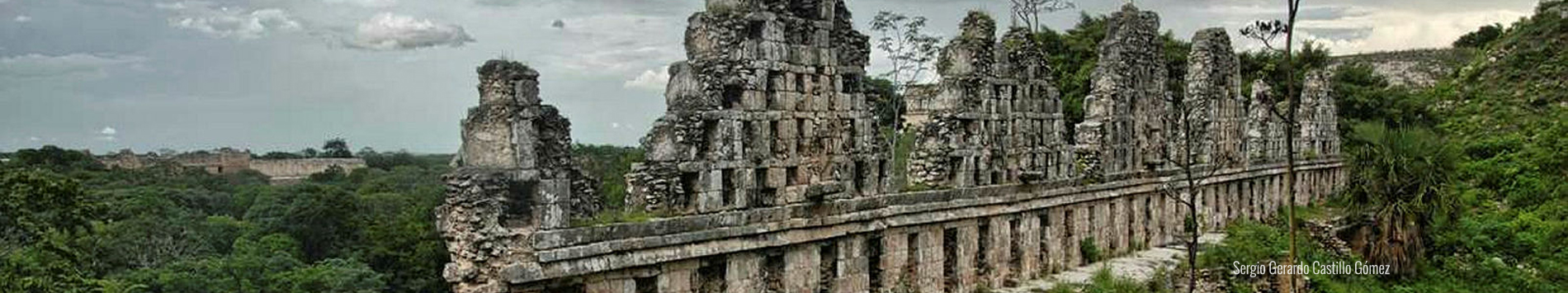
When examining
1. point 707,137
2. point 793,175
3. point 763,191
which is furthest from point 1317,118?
point 707,137

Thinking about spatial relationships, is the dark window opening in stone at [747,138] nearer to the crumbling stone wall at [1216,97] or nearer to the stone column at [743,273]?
the stone column at [743,273]

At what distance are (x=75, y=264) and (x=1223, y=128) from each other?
940 inches

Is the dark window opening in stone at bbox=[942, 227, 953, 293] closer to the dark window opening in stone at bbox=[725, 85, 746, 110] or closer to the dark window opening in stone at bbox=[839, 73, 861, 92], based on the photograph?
the dark window opening in stone at bbox=[839, 73, 861, 92]

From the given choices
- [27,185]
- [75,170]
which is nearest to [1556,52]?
[27,185]

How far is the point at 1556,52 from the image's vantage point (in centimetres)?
4197

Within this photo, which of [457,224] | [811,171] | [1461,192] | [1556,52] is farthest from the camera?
Answer: [1556,52]

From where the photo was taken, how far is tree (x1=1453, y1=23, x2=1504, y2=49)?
65.6 metres

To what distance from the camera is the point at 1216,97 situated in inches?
1088

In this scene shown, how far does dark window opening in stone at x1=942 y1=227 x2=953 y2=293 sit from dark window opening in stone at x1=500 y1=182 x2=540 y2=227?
731 centimetres

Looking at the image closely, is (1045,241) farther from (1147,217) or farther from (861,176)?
Answer: (861,176)

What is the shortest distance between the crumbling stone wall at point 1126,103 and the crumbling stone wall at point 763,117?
6948mm

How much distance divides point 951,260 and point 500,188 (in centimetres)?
783

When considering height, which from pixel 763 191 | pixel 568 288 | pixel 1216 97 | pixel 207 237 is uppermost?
pixel 1216 97

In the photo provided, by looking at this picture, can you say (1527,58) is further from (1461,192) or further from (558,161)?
(558,161)
